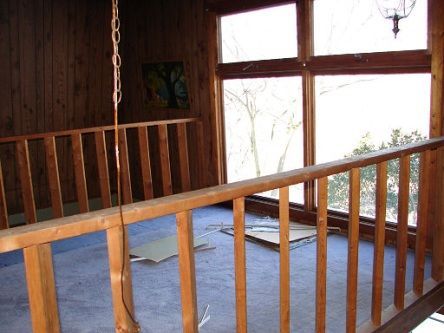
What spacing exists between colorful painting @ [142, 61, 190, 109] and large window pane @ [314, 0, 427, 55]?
178cm

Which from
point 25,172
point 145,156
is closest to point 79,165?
point 25,172

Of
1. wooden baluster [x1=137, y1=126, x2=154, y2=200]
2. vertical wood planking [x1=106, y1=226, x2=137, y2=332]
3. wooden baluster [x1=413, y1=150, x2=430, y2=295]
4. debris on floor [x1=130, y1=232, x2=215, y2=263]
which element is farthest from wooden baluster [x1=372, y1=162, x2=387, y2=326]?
wooden baluster [x1=137, y1=126, x2=154, y2=200]

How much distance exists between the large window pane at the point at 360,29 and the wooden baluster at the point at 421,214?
1.14m

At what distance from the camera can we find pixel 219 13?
16.3 feet

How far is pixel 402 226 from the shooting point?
261 cm

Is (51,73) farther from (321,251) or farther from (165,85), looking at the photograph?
(321,251)

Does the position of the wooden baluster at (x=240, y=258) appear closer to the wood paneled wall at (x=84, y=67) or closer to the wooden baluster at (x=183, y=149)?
the wooden baluster at (x=183, y=149)

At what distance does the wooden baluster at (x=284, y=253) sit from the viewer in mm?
1931

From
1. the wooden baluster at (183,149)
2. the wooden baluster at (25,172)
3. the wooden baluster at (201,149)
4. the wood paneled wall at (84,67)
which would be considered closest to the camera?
the wooden baluster at (25,172)

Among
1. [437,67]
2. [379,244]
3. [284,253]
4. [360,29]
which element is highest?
[360,29]

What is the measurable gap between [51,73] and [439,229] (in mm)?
4440

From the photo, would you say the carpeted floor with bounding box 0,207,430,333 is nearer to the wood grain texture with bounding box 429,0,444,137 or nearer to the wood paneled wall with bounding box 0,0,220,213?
the wood grain texture with bounding box 429,0,444,137

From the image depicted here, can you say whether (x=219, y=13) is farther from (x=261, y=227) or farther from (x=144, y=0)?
(x=261, y=227)

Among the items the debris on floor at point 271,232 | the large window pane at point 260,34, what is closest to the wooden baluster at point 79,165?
the debris on floor at point 271,232
